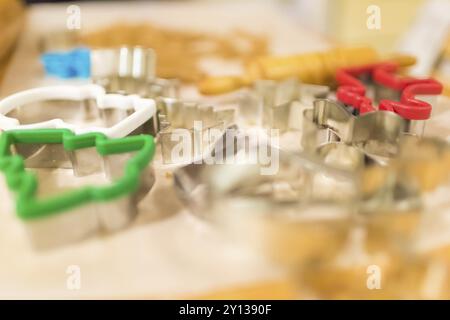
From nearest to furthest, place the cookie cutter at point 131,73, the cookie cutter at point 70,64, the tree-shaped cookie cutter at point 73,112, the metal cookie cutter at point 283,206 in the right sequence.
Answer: the metal cookie cutter at point 283,206, the tree-shaped cookie cutter at point 73,112, the cookie cutter at point 131,73, the cookie cutter at point 70,64

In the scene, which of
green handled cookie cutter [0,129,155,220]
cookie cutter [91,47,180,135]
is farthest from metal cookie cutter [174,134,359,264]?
cookie cutter [91,47,180,135]

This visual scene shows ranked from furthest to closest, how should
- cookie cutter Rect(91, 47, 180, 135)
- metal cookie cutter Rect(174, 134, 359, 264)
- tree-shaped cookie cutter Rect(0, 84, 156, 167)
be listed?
cookie cutter Rect(91, 47, 180, 135) → tree-shaped cookie cutter Rect(0, 84, 156, 167) → metal cookie cutter Rect(174, 134, 359, 264)

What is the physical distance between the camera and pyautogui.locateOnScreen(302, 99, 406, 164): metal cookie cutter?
527mm

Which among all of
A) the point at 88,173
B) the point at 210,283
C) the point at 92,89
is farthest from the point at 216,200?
the point at 92,89

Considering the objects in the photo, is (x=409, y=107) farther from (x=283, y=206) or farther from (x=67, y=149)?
(x=67, y=149)

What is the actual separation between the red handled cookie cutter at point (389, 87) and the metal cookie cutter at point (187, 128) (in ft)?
0.50

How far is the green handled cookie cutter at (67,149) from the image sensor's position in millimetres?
397

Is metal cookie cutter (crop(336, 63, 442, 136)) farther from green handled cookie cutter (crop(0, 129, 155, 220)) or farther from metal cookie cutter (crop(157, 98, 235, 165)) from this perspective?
green handled cookie cutter (crop(0, 129, 155, 220))

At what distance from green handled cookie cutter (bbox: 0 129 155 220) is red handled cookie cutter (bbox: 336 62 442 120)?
26cm

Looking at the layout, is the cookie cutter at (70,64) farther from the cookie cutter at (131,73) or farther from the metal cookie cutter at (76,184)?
the metal cookie cutter at (76,184)

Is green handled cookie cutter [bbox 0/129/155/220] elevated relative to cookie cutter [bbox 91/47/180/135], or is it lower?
lower

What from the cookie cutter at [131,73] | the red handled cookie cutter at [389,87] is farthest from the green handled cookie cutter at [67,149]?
the red handled cookie cutter at [389,87]

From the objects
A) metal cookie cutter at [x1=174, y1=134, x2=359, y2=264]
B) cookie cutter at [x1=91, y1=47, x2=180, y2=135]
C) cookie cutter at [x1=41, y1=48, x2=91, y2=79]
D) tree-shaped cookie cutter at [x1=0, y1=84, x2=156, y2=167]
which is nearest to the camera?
metal cookie cutter at [x1=174, y1=134, x2=359, y2=264]

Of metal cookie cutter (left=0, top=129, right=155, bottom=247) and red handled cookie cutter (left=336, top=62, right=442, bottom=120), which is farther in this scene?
red handled cookie cutter (left=336, top=62, right=442, bottom=120)
